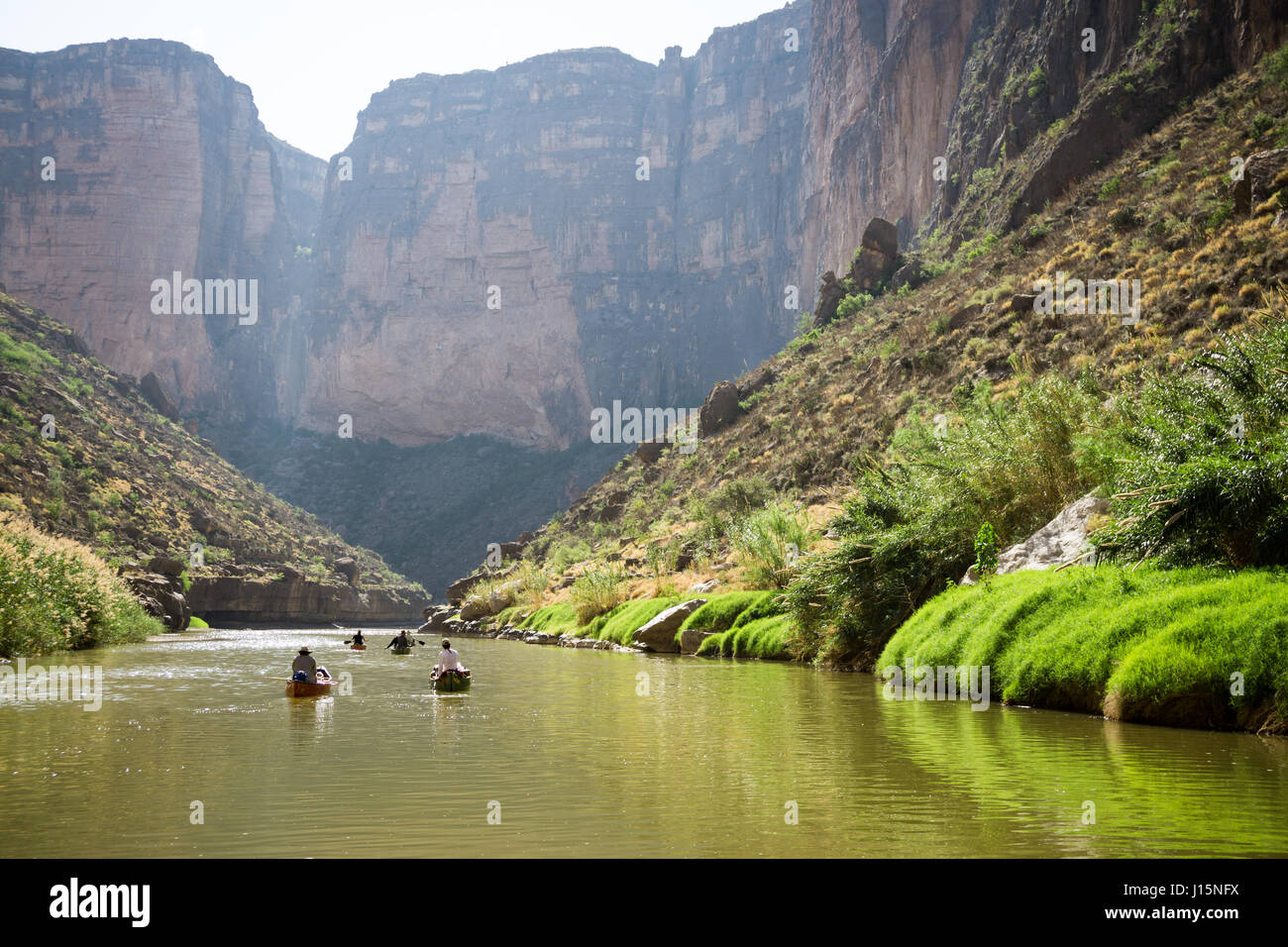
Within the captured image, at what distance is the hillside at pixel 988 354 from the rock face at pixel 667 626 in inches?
72.3

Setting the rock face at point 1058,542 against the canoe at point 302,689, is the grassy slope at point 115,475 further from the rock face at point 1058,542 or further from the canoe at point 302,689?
the rock face at point 1058,542

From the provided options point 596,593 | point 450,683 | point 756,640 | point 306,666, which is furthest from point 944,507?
point 596,593

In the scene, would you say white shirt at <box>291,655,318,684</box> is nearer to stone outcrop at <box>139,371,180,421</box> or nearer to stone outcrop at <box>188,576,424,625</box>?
stone outcrop at <box>188,576,424,625</box>

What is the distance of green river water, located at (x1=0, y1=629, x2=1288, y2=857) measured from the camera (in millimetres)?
6832

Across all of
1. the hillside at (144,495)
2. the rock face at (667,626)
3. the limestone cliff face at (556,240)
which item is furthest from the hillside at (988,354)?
the limestone cliff face at (556,240)

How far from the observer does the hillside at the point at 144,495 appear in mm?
57312

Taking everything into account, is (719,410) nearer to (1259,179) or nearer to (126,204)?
(1259,179)

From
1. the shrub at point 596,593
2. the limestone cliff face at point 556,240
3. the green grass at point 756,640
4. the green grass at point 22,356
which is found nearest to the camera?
the green grass at point 756,640

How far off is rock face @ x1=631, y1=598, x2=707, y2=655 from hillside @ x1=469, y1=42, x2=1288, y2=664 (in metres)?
1.84

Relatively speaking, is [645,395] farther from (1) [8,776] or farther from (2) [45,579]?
(1) [8,776]

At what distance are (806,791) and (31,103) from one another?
165256 mm

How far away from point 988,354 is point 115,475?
184 feet

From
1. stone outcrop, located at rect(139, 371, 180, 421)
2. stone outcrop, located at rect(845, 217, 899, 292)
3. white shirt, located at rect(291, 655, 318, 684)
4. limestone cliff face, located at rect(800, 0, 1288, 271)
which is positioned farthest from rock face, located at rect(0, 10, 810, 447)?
white shirt, located at rect(291, 655, 318, 684)

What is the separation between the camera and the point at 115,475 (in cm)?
6562
